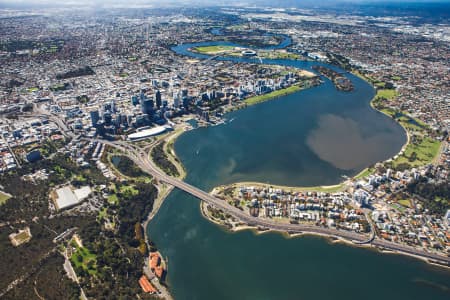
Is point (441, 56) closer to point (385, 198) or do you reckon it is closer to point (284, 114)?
point (284, 114)

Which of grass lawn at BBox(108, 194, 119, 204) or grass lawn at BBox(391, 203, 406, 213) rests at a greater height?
grass lawn at BBox(391, 203, 406, 213)

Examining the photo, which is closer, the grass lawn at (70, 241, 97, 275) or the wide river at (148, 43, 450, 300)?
the grass lawn at (70, 241, 97, 275)

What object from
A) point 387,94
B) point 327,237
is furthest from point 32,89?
point 387,94

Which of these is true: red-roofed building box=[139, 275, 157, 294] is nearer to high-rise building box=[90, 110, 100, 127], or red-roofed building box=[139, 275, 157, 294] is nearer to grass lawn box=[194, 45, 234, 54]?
high-rise building box=[90, 110, 100, 127]

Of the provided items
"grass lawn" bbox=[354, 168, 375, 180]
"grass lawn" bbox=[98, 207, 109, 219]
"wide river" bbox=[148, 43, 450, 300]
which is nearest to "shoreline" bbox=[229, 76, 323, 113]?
"wide river" bbox=[148, 43, 450, 300]

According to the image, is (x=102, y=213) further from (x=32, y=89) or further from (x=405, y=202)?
(x=32, y=89)

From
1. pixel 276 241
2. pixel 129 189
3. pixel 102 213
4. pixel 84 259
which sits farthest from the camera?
pixel 129 189

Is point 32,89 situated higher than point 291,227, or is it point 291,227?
point 32,89

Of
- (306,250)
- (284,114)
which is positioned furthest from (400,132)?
(306,250)
